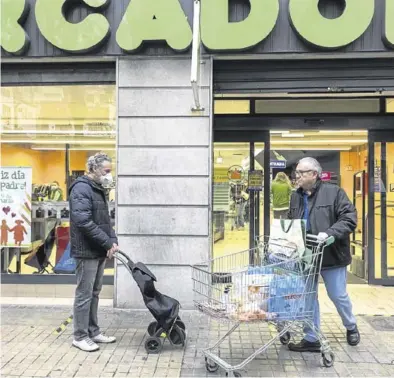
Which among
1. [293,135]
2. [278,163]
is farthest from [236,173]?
[293,135]

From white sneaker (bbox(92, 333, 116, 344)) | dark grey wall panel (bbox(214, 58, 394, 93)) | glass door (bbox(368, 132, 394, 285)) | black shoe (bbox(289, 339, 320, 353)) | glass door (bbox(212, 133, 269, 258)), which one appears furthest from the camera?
glass door (bbox(212, 133, 269, 258))

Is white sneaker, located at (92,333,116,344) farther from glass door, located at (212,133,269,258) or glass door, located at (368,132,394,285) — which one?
glass door, located at (368,132,394,285)

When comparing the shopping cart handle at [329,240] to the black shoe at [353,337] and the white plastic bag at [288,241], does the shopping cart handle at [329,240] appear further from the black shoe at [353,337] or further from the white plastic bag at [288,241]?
the black shoe at [353,337]

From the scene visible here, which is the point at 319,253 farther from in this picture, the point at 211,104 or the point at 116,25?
the point at 116,25

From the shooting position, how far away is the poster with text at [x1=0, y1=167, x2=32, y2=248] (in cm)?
701

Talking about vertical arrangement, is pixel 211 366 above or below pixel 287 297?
below

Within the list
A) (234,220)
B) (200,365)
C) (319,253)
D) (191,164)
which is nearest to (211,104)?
(191,164)

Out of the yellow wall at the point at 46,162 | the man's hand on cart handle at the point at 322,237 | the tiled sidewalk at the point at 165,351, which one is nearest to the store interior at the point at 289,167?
the tiled sidewalk at the point at 165,351

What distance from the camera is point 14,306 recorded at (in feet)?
20.9

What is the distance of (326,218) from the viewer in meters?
4.57

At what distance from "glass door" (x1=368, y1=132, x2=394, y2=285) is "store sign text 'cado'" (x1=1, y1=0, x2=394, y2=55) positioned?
209 centimetres

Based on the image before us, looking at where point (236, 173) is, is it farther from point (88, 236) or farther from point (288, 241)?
point (88, 236)

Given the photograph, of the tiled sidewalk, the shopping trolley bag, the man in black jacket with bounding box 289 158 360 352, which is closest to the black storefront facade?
the tiled sidewalk

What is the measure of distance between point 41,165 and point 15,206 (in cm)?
71
